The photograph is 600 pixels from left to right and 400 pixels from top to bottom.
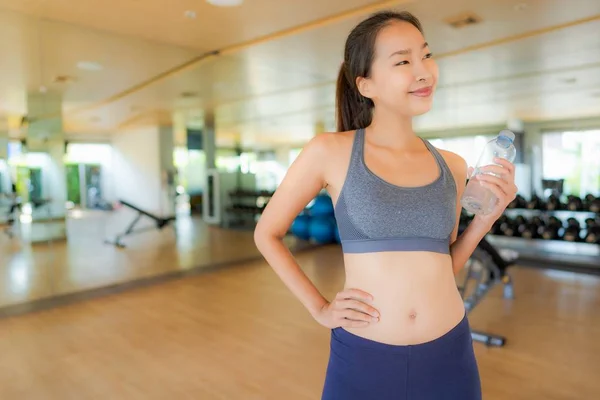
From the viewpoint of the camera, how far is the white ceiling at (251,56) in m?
3.71

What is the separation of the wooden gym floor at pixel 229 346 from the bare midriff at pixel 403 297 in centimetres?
164

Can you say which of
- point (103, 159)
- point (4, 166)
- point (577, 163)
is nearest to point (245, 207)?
point (103, 159)

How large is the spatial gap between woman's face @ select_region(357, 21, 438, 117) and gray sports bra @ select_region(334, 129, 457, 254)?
0.46 ft

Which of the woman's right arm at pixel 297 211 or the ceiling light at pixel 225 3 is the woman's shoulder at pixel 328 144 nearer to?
the woman's right arm at pixel 297 211

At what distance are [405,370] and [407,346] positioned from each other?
0.14ft

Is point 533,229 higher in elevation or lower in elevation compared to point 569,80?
lower

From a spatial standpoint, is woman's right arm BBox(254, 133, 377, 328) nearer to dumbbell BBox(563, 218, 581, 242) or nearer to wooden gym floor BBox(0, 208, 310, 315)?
wooden gym floor BBox(0, 208, 310, 315)

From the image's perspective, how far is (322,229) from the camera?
21.3 ft

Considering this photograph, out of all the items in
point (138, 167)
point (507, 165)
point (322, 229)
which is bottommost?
point (322, 229)

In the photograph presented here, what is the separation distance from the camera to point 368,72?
88cm

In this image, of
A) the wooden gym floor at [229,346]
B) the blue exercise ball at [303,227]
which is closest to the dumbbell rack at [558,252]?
the wooden gym floor at [229,346]

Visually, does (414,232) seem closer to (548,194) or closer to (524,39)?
(524,39)

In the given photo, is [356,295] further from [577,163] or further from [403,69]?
[577,163]

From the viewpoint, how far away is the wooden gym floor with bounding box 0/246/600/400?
Result: 239 cm
